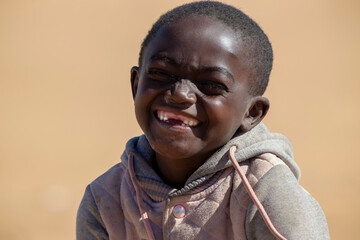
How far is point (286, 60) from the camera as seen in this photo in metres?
8.12

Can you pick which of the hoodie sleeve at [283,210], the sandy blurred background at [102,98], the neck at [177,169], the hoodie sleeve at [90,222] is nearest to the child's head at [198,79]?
the neck at [177,169]

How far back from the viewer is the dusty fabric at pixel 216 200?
6.48ft

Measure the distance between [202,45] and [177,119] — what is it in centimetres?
29

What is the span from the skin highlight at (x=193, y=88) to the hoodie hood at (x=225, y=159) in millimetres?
56

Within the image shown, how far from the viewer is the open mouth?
2.05m

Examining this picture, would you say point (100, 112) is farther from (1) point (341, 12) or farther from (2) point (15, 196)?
(1) point (341, 12)

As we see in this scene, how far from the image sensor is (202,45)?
80.4 inches

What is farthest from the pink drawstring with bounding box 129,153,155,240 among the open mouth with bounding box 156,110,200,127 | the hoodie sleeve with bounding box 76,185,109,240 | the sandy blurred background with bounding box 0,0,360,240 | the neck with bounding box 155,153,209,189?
the sandy blurred background with bounding box 0,0,360,240

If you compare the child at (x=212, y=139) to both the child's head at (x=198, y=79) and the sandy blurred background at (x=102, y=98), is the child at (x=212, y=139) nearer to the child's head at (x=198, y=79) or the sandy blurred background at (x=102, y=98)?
the child's head at (x=198, y=79)

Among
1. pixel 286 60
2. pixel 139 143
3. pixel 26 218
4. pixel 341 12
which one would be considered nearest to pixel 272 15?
pixel 341 12

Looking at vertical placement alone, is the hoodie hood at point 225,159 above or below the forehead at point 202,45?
below

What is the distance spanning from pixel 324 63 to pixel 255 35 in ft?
19.5

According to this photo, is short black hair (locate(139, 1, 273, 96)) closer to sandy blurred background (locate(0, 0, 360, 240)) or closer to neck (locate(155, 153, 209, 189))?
neck (locate(155, 153, 209, 189))

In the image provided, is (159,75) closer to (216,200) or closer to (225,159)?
(225,159)
